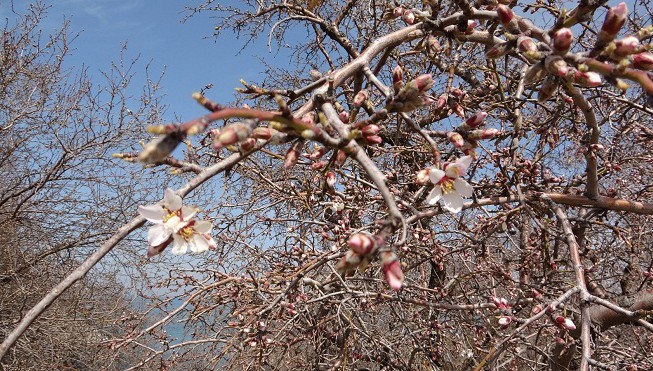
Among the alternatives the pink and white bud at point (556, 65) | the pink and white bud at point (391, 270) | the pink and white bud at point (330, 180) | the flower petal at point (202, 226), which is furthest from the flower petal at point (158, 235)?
the pink and white bud at point (556, 65)

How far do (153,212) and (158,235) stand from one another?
10 centimetres

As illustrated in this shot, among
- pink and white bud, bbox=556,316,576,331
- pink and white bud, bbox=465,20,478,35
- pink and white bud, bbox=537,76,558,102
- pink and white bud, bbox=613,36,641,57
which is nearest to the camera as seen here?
pink and white bud, bbox=613,36,641,57

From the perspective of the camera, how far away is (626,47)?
1.03m

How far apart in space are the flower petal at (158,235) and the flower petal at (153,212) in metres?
0.04

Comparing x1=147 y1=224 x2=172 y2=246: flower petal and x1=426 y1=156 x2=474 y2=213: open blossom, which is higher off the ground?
x1=147 y1=224 x2=172 y2=246: flower petal

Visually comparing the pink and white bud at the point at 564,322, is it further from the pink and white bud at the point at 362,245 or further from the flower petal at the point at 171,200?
the flower petal at the point at 171,200

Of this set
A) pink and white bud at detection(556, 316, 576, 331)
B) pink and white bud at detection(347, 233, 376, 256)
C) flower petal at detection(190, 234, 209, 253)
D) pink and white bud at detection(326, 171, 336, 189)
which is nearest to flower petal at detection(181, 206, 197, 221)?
flower petal at detection(190, 234, 209, 253)

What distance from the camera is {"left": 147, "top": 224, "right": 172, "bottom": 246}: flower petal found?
1165 mm

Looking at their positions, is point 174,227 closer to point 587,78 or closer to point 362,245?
point 362,245

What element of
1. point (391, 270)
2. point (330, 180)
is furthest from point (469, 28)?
point (391, 270)

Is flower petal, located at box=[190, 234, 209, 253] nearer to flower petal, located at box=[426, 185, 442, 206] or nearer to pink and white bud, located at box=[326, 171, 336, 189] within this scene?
pink and white bud, located at box=[326, 171, 336, 189]

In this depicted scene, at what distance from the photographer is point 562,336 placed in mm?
2406

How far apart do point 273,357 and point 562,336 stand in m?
3.41

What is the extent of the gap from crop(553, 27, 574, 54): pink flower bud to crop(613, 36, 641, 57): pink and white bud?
10cm
